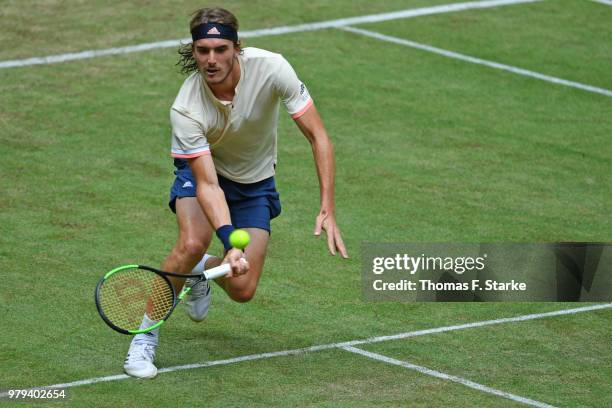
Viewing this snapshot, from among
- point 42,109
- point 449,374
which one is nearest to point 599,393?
point 449,374

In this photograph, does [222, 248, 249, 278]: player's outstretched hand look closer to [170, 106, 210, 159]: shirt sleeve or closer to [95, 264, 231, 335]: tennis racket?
[95, 264, 231, 335]: tennis racket

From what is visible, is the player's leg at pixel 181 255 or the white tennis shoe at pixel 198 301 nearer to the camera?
the player's leg at pixel 181 255

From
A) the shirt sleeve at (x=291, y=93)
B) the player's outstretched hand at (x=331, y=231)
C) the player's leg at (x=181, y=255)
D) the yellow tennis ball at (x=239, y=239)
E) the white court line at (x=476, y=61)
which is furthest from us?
the white court line at (x=476, y=61)

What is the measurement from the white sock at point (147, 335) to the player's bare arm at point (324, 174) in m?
1.20

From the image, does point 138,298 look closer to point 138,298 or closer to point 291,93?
point 138,298

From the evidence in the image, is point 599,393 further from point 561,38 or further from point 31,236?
point 561,38

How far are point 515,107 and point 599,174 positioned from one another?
213cm

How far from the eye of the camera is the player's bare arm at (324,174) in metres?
7.81

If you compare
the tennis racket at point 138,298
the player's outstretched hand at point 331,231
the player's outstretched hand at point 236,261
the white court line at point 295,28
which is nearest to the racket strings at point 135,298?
the tennis racket at point 138,298

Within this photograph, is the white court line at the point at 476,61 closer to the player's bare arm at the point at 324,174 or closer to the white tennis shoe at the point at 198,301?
the player's bare arm at the point at 324,174

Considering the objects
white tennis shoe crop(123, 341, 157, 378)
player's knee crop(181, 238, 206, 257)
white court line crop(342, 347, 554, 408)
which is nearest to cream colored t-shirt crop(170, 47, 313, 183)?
player's knee crop(181, 238, 206, 257)

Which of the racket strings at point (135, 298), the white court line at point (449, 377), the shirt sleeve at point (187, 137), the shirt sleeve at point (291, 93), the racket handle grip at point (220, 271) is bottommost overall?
the white court line at point (449, 377)

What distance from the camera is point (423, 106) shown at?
14633 millimetres

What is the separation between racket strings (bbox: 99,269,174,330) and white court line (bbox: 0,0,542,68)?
7869 mm
